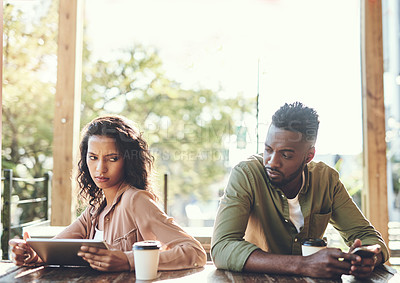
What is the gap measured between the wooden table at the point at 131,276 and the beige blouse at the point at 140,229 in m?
0.07

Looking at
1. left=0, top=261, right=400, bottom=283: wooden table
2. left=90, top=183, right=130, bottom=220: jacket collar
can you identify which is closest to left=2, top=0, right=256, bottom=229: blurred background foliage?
left=90, top=183, right=130, bottom=220: jacket collar

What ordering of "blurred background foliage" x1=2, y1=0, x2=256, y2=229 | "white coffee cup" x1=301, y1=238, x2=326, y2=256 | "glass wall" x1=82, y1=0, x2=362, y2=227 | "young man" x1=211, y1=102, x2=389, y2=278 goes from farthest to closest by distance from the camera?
"glass wall" x1=82, y1=0, x2=362, y2=227 → "blurred background foliage" x1=2, y1=0, x2=256, y2=229 → "young man" x1=211, y1=102, x2=389, y2=278 → "white coffee cup" x1=301, y1=238, x2=326, y2=256

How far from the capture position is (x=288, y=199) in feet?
6.39

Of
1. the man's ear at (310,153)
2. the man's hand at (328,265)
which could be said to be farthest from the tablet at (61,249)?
the man's ear at (310,153)

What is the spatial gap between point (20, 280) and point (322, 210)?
1231mm

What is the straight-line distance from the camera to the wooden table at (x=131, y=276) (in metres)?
1.42

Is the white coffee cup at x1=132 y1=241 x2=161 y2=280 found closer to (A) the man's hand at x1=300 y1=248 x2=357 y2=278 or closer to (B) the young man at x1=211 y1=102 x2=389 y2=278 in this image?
(B) the young man at x1=211 y1=102 x2=389 y2=278

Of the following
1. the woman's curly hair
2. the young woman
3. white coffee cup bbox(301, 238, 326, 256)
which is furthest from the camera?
the woman's curly hair

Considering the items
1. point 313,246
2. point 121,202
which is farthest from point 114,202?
point 313,246

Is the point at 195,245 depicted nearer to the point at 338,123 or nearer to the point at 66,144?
the point at 66,144

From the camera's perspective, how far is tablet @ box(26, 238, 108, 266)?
4.83 feet

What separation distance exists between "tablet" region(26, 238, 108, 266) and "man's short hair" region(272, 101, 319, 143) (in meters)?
0.85

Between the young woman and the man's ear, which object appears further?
the man's ear

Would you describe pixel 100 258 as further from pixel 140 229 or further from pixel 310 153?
pixel 310 153
